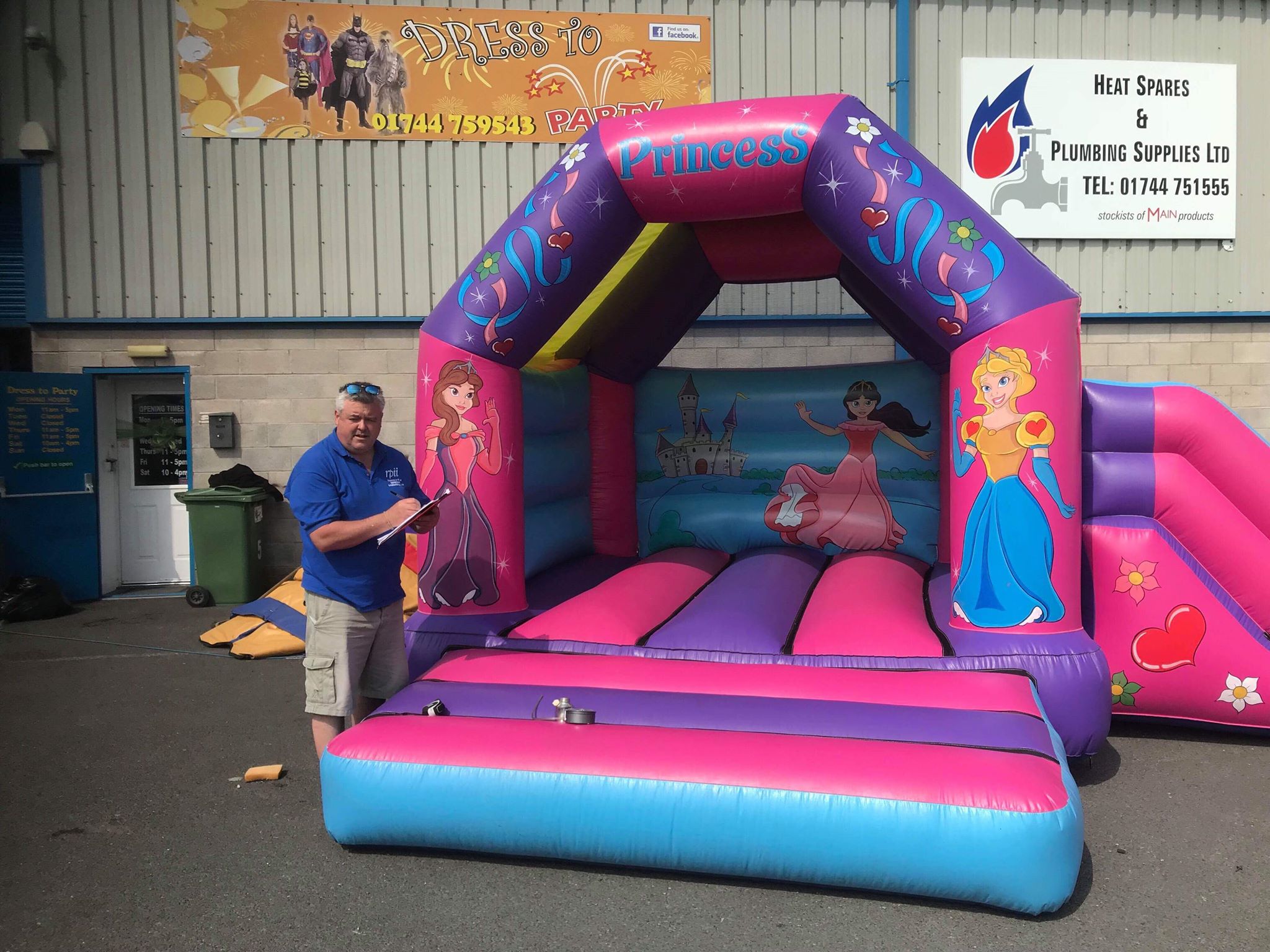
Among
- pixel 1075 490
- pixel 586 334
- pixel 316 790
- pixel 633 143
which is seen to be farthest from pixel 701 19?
pixel 316 790

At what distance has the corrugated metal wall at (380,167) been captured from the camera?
249 inches

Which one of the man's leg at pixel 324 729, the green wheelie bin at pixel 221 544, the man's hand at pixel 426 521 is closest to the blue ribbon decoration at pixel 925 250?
the man's hand at pixel 426 521

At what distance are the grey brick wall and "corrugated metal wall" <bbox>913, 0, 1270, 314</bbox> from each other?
315 mm

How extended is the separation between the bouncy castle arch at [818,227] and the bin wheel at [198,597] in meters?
3.35

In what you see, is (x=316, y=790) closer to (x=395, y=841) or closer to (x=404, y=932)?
(x=395, y=841)

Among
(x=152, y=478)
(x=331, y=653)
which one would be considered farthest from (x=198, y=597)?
(x=331, y=653)

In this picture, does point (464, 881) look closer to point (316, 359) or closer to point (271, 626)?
point (271, 626)

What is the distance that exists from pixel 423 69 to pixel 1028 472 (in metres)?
5.35

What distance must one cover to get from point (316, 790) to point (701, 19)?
5.87 m

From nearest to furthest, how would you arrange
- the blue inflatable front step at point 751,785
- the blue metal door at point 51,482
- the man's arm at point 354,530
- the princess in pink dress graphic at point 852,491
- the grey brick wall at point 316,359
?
the blue inflatable front step at point 751,785 < the man's arm at point 354,530 < the princess in pink dress graphic at point 852,491 < the blue metal door at point 51,482 < the grey brick wall at point 316,359

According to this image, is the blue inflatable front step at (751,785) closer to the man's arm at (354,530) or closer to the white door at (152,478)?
the man's arm at (354,530)

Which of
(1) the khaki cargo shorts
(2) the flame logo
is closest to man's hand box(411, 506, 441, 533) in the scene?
(1) the khaki cargo shorts

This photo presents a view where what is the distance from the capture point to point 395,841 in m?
2.45

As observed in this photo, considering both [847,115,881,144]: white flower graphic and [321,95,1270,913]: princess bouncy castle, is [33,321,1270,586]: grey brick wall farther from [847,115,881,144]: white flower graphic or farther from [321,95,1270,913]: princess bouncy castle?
[847,115,881,144]: white flower graphic
